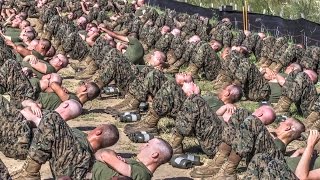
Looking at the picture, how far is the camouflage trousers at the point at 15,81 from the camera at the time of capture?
492 inches

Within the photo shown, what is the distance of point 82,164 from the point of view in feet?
28.9

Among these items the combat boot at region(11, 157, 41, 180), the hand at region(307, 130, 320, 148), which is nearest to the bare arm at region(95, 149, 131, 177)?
the combat boot at region(11, 157, 41, 180)

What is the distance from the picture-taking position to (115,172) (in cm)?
838

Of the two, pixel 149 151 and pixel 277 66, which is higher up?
pixel 149 151

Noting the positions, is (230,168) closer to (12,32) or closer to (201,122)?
(201,122)

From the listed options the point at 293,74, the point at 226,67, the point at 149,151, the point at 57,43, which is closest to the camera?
the point at 149,151

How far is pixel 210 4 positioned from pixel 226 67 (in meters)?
23.6

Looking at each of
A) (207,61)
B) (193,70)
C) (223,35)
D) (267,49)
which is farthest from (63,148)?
(223,35)

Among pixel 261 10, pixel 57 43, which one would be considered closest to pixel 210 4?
pixel 261 10

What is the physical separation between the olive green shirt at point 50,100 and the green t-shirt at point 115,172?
3867 mm

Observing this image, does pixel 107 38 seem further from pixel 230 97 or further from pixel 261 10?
pixel 261 10

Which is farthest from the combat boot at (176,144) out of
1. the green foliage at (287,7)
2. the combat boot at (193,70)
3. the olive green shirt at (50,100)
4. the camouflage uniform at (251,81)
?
the green foliage at (287,7)

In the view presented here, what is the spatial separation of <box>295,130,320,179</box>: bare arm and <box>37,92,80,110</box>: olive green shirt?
17.4ft

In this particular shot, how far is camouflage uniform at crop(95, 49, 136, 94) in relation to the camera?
15375 millimetres
